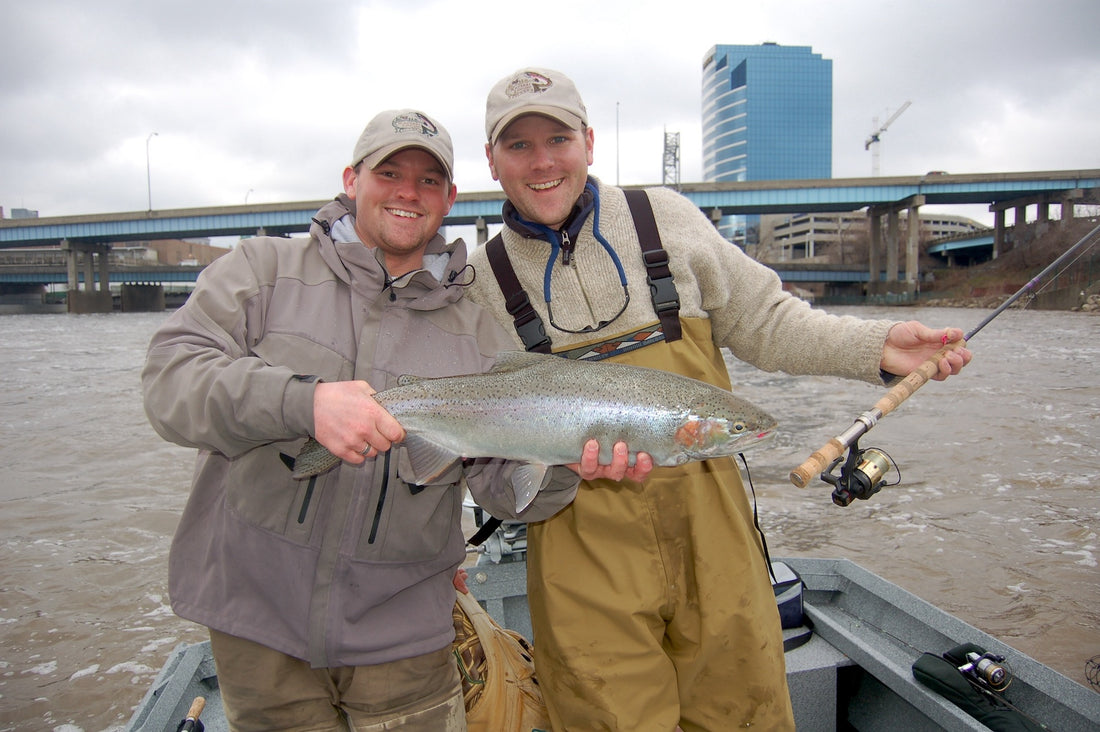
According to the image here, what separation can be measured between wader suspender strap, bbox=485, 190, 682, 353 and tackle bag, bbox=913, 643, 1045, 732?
2.06m

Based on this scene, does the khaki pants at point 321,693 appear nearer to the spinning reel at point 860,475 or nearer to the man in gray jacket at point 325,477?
the man in gray jacket at point 325,477

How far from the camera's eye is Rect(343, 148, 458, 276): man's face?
3.17 metres

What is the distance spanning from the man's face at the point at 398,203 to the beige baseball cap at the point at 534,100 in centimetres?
43

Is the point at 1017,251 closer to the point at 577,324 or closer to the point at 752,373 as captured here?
the point at 752,373

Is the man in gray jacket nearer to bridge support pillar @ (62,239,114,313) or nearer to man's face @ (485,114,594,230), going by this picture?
man's face @ (485,114,594,230)

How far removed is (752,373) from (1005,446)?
35.3 feet

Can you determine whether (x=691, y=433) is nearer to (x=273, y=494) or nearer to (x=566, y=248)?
(x=566, y=248)

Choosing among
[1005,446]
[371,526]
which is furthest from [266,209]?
[371,526]

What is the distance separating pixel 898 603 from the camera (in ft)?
13.8

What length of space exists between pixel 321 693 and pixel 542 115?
8.98 feet

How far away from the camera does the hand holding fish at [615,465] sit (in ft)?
9.76

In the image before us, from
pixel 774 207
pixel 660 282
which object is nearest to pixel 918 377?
pixel 660 282

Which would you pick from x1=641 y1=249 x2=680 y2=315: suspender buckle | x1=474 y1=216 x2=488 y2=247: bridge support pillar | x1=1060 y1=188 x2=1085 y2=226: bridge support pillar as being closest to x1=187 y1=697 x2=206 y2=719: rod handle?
x1=641 y1=249 x2=680 y2=315: suspender buckle

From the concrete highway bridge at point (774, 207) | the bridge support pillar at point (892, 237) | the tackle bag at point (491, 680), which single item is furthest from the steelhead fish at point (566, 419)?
the bridge support pillar at point (892, 237)
